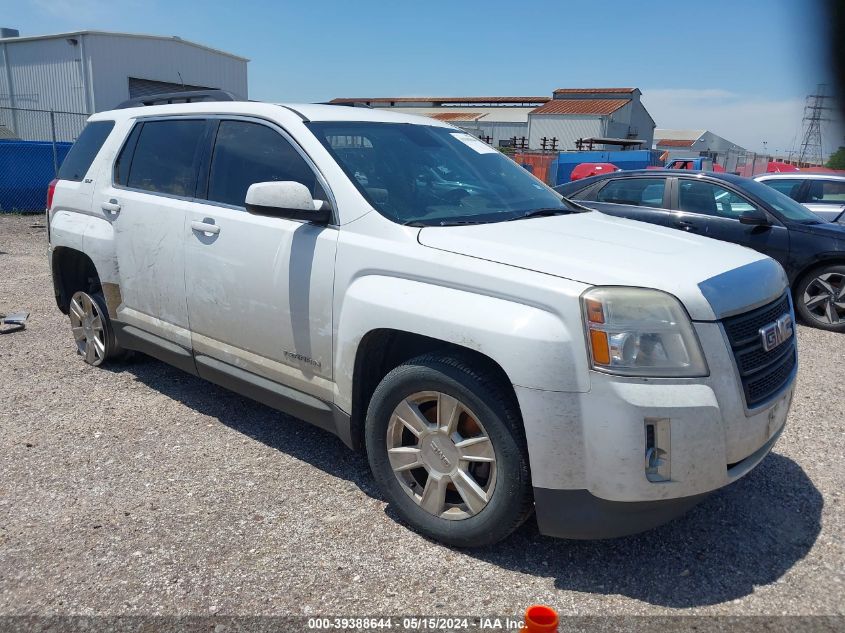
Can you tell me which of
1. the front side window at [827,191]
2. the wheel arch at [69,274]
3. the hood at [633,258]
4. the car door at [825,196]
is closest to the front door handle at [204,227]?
the hood at [633,258]

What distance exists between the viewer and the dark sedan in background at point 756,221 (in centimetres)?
716

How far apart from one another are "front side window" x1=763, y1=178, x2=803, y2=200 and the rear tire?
123 inches

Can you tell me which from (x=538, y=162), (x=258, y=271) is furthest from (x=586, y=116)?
(x=258, y=271)

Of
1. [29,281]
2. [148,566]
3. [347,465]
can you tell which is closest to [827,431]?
[347,465]

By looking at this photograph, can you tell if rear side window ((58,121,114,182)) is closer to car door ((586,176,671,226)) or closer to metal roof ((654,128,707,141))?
car door ((586,176,671,226))

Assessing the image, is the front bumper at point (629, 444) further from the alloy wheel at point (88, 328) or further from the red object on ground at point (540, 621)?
the alloy wheel at point (88, 328)

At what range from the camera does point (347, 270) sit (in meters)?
3.14

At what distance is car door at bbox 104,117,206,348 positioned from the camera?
158 inches

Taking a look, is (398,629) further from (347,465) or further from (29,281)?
(29,281)

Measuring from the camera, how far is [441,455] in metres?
2.95

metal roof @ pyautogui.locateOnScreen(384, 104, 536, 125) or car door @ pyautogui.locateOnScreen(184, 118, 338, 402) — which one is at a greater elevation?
metal roof @ pyautogui.locateOnScreen(384, 104, 536, 125)

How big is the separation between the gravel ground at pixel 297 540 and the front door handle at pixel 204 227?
1.22 m

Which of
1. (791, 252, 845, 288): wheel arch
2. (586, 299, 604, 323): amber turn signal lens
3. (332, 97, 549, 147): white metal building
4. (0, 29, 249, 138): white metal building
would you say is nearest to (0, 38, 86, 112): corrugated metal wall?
(0, 29, 249, 138): white metal building

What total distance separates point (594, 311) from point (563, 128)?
128ft
